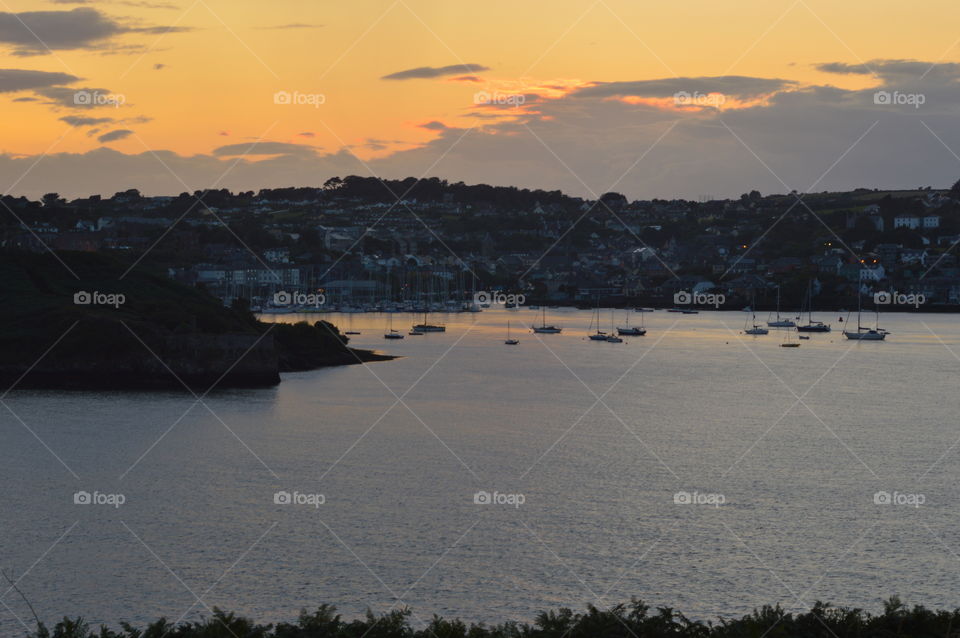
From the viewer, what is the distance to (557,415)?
42.7m

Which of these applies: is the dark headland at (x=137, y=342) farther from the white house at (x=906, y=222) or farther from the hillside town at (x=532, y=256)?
the white house at (x=906, y=222)

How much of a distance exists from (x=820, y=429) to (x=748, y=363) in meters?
27.1

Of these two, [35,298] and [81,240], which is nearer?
[35,298]

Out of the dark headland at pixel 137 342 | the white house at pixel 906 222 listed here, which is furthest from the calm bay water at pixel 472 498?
the white house at pixel 906 222

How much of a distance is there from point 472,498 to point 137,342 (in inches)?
1084

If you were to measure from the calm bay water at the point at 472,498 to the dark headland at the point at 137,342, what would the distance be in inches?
101

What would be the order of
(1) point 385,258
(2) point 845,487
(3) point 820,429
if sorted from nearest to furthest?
(2) point 845,487 < (3) point 820,429 < (1) point 385,258

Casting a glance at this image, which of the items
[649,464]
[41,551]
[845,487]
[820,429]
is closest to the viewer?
[41,551]

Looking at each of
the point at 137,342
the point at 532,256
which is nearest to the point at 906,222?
the point at 532,256

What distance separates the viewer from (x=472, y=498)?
2692 cm

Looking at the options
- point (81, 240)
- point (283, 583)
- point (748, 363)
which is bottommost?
point (283, 583)

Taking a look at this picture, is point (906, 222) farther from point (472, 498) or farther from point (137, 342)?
point (472, 498)

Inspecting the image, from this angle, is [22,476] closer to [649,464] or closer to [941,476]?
[649,464]

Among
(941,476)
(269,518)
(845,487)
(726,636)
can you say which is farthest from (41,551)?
(941,476)
